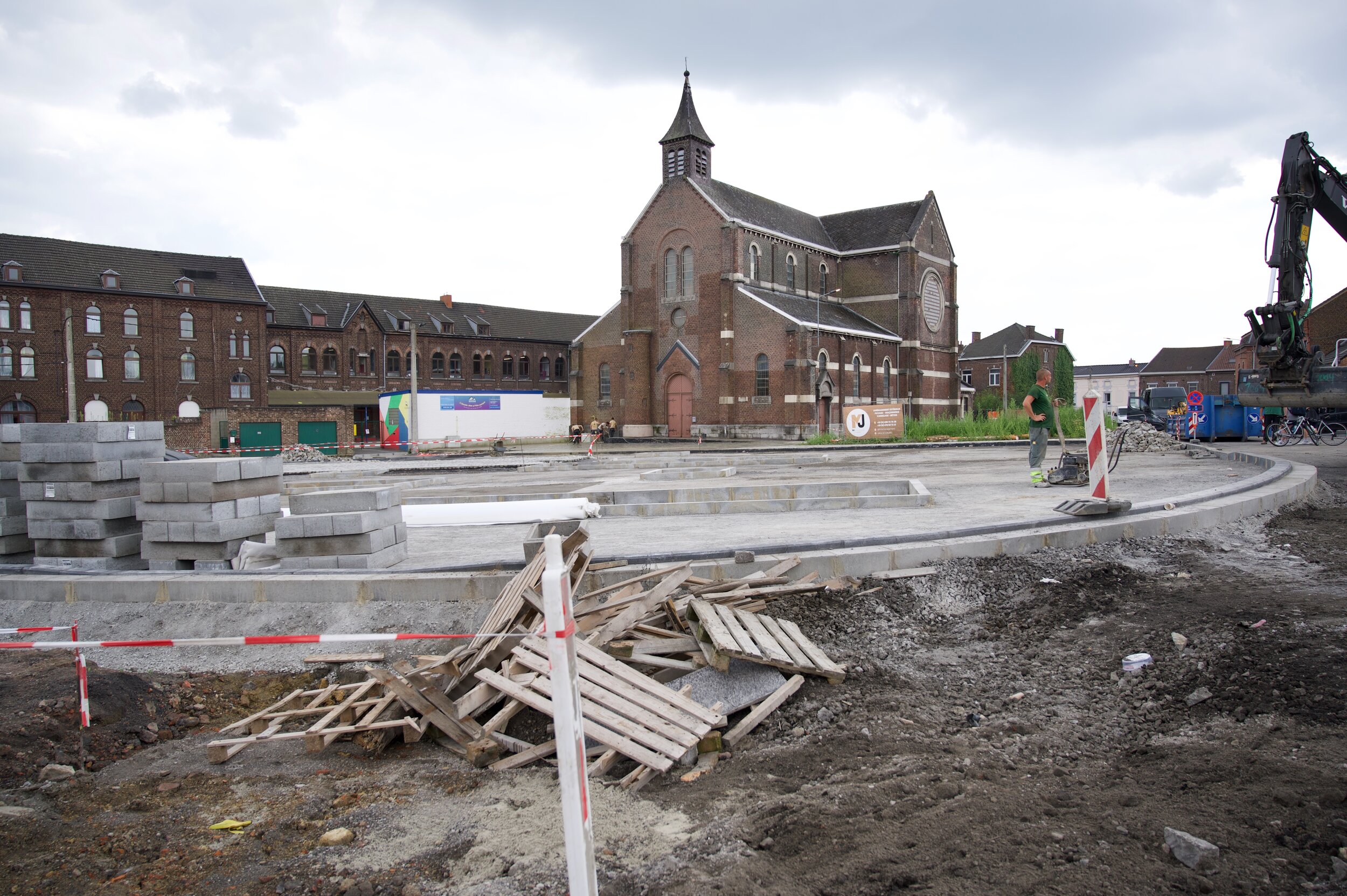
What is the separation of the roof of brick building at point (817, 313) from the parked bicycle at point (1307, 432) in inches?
752

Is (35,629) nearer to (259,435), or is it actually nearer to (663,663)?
(663,663)

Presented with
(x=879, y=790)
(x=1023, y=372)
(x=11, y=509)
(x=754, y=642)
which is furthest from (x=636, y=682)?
(x=1023, y=372)

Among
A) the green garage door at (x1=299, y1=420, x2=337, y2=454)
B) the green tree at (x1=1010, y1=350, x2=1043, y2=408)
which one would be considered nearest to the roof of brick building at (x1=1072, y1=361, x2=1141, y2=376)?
the green tree at (x1=1010, y1=350, x2=1043, y2=408)

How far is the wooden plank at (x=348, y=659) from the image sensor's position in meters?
6.97

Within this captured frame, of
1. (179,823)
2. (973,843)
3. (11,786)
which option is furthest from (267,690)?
(973,843)

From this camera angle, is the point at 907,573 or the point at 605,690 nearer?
the point at 605,690

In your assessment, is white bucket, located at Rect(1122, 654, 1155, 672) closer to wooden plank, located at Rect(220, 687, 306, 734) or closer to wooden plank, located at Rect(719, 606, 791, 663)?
wooden plank, located at Rect(719, 606, 791, 663)

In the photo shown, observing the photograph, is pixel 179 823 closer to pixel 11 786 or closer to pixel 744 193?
pixel 11 786

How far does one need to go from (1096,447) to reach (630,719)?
7143 mm

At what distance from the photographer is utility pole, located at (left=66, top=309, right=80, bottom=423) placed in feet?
126

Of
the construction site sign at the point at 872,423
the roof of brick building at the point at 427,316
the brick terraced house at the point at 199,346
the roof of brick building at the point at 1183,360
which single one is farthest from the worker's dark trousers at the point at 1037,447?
the roof of brick building at the point at 1183,360

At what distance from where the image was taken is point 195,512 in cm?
875

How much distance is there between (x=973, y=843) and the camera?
3.33 metres

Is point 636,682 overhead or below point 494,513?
below
